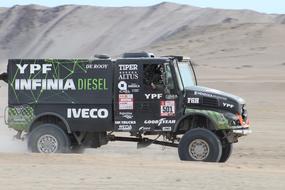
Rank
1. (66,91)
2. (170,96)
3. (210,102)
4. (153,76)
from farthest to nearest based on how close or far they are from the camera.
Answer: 1. (66,91)
2. (153,76)
3. (170,96)
4. (210,102)

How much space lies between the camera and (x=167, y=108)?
15.6 meters

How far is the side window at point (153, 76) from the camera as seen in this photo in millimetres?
15539

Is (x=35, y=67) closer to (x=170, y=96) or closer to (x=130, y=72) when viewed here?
(x=130, y=72)

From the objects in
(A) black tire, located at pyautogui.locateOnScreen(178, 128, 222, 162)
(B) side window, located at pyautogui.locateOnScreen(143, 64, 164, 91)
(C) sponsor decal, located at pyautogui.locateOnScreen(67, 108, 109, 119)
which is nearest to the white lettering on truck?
(C) sponsor decal, located at pyautogui.locateOnScreen(67, 108, 109, 119)

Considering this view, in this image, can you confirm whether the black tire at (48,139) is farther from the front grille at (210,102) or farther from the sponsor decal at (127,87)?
the front grille at (210,102)

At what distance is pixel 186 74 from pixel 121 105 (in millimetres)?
1488

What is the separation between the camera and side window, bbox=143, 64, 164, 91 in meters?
15.5

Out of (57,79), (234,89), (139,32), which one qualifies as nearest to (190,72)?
(57,79)

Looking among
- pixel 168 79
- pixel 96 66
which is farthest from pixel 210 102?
pixel 96 66

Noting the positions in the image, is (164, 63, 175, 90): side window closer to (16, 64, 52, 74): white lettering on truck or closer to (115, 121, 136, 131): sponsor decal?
(115, 121, 136, 131): sponsor decal

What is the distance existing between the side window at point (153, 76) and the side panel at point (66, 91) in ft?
2.36

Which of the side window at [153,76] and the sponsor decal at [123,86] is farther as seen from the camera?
the sponsor decal at [123,86]

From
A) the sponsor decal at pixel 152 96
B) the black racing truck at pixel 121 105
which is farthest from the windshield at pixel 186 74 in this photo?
the sponsor decal at pixel 152 96

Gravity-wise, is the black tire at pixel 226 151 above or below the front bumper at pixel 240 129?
below
